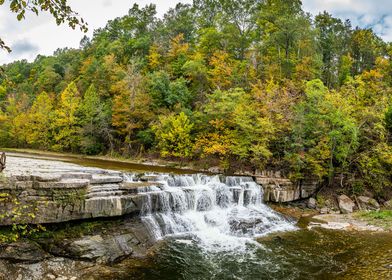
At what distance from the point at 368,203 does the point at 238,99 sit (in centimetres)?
1175

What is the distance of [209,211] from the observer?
49.8ft

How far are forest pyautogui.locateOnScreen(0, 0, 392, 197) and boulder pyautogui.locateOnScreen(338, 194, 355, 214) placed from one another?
135 cm

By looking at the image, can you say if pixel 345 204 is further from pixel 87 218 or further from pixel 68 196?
pixel 68 196

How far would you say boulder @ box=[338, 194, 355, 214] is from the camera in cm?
1802

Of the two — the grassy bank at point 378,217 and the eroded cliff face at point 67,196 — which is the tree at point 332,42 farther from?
the eroded cliff face at point 67,196

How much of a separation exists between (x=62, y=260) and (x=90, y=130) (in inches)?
1006

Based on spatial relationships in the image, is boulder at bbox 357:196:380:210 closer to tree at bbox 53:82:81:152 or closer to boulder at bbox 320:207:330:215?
boulder at bbox 320:207:330:215

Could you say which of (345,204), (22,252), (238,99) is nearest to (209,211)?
(22,252)

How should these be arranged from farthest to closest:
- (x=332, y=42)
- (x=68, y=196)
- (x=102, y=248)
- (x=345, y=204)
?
(x=332, y=42)
(x=345, y=204)
(x=68, y=196)
(x=102, y=248)

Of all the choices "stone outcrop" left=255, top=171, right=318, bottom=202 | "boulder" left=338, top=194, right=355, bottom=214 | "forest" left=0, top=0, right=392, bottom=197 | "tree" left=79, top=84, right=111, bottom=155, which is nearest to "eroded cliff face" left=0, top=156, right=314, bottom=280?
"stone outcrop" left=255, top=171, right=318, bottom=202

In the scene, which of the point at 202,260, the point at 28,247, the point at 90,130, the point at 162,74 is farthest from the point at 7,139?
the point at 202,260

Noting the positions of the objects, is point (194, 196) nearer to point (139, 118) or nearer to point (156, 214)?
point (156, 214)

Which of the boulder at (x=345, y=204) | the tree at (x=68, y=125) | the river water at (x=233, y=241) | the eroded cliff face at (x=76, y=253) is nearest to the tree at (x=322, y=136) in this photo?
the boulder at (x=345, y=204)

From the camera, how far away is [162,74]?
109 ft
